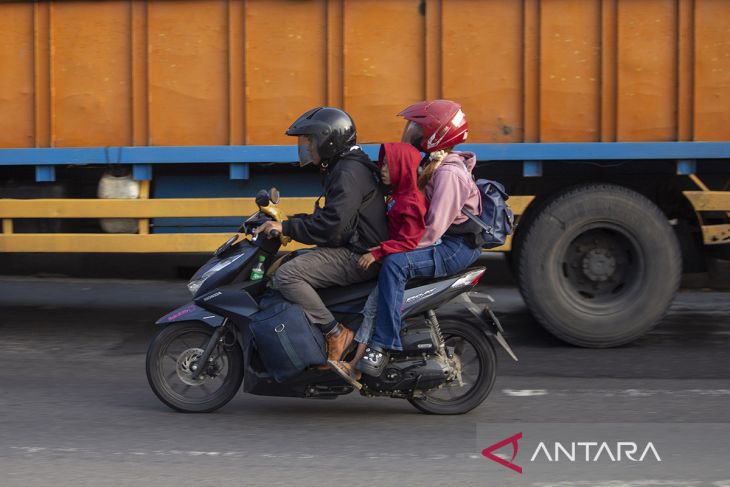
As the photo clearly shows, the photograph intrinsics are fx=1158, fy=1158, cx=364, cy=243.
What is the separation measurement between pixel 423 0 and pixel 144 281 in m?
5.31

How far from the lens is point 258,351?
6.16 m

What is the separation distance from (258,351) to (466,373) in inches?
44.8

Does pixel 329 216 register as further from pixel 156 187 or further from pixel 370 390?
pixel 156 187

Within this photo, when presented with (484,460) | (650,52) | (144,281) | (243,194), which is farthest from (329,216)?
(144,281)

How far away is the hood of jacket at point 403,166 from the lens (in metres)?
6.08

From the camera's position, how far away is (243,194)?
8.59m

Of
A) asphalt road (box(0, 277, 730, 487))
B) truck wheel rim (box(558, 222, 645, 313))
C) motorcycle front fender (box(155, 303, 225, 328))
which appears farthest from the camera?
truck wheel rim (box(558, 222, 645, 313))

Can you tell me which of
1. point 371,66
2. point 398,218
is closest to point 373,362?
point 398,218

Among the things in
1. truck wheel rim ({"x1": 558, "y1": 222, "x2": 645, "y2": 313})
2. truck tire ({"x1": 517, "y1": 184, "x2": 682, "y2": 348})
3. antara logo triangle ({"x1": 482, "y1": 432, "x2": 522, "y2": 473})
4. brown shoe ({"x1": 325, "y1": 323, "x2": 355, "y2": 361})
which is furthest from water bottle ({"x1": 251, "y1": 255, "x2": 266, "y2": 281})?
truck wheel rim ({"x1": 558, "y1": 222, "x2": 645, "y2": 313})

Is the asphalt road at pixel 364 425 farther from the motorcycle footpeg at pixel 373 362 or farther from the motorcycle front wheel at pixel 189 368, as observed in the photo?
the motorcycle footpeg at pixel 373 362

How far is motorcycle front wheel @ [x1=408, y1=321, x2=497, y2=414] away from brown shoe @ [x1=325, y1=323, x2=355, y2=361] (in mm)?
502

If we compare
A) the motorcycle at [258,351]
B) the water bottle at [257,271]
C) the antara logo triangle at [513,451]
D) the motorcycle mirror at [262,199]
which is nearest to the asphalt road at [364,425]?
the antara logo triangle at [513,451]

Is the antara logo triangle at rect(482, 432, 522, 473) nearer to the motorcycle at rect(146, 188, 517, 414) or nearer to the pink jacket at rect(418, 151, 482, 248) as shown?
the motorcycle at rect(146, 188, 517, 414)

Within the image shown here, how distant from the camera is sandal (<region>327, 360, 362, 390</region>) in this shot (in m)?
6.04
